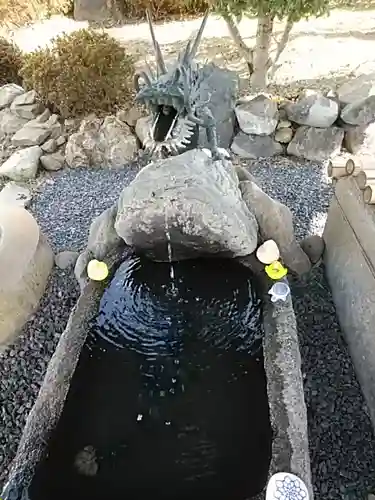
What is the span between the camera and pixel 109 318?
294cm

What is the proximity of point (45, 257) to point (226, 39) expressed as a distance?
4.85m

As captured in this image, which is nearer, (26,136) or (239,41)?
(26,136)

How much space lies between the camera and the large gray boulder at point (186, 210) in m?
2.84

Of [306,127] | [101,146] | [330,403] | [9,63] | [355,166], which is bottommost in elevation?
[330,403]

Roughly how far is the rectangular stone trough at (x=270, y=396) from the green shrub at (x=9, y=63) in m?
4.52

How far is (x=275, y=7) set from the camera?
5.00m

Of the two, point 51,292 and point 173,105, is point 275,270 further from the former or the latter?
point 51,292

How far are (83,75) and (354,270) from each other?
3.47 meters

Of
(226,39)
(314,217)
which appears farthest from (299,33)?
(314,217)

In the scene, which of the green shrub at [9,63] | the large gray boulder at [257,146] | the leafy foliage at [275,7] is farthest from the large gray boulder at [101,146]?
the green shrub at [9,63]

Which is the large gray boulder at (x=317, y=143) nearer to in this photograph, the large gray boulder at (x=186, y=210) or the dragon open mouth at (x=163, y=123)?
the large gray boulder at (x=186, y=210)

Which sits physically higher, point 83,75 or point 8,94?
point 83,75

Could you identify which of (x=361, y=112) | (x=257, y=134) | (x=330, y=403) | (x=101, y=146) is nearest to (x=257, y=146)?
(x=257, y=134)

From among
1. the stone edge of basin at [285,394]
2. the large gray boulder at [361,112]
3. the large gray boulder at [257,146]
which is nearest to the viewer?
the stone edge of basin at [285,394]
